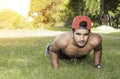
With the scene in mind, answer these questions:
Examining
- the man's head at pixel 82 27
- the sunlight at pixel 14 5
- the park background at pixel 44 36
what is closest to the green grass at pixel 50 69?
the park background at pixel 44 36

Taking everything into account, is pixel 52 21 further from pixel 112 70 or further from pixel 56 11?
pixel 112 70

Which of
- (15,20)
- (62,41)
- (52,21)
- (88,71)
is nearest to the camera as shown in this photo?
(88,71)

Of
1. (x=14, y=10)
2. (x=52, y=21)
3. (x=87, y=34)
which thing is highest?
(x=87, y=34)

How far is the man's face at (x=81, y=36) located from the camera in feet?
23.4

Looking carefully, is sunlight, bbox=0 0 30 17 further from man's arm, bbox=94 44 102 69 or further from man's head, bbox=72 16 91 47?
man's head, bbox=72 16 91 47

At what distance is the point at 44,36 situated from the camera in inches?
878

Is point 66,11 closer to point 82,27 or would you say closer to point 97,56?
point 97,56

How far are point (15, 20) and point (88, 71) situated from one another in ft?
76.8

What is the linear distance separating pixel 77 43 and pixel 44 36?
14.9m

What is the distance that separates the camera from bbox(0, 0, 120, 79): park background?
22.6 ft

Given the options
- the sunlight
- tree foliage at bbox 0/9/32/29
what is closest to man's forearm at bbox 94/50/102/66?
tree foliage at bbox 0/9/32/29

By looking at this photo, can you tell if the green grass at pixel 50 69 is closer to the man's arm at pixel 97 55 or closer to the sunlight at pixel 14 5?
the man's arm at pixel 97 55

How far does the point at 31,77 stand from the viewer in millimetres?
6281

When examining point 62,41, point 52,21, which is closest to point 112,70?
point 62,41
